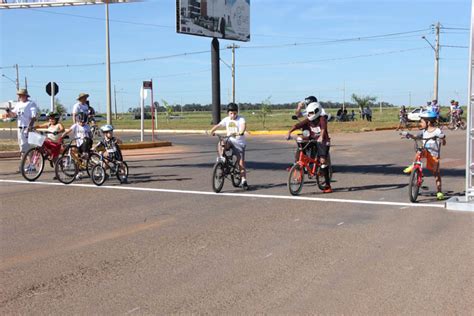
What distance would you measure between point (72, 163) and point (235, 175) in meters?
3.61

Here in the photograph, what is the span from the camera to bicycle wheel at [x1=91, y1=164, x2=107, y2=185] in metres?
11.4

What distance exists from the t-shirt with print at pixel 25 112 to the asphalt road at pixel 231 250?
2.10 meters

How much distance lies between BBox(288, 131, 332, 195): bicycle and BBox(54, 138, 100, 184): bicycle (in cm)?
422

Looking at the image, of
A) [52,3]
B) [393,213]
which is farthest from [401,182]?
[52,3]

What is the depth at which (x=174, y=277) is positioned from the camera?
5242mm

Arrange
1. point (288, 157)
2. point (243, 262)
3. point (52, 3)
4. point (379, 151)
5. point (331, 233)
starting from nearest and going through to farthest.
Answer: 1. point (243, 262)
2. point (331, 233)
3. point (288, 157)
4. point (379, 151)
5. point (52, 3)

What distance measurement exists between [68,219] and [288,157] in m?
10.8

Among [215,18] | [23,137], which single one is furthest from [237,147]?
[215,18]

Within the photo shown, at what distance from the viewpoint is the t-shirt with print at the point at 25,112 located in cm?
1296

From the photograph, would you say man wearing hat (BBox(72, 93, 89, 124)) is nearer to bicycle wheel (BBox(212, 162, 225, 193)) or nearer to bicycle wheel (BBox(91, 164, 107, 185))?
bicycle wheel (BBox(91, 164, 107, 185))

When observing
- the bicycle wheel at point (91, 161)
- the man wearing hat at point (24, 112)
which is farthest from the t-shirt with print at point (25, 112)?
the bicycle wheel at point (91, 161)

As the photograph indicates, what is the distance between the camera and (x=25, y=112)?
1299 centimetres

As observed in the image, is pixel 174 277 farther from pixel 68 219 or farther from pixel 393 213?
pixel 393 213

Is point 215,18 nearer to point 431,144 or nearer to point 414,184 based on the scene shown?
point 431,144
